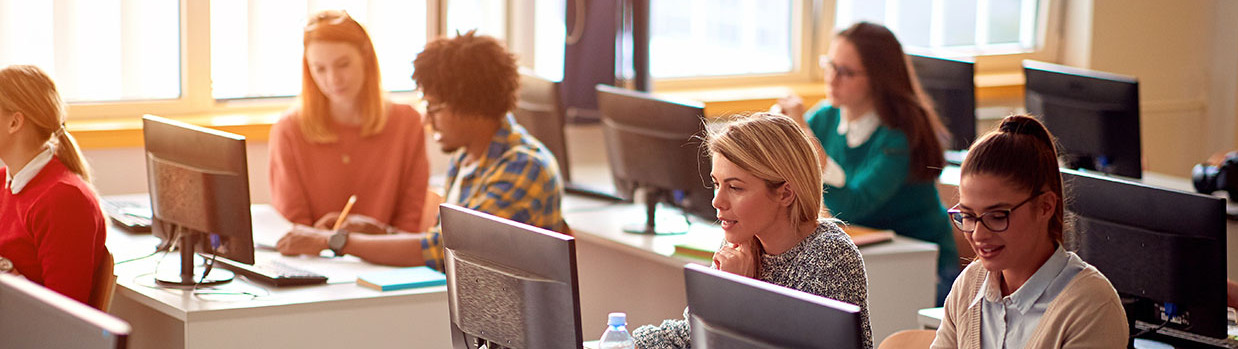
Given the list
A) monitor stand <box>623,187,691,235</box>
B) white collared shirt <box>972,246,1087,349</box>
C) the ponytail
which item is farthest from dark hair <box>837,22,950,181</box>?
the ponytail

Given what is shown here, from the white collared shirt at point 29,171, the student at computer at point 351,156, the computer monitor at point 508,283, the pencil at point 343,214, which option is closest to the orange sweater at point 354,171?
the student at computer at point 351,156

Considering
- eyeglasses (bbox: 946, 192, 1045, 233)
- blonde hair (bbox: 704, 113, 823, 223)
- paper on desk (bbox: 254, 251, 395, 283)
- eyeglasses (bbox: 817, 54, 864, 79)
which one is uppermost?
eyeglasses (bbox: 817, 54, 864, 79)

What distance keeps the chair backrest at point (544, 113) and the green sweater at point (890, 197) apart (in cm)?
81

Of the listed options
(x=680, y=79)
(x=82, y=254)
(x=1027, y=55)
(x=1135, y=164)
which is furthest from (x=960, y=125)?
(x=82, y=254)

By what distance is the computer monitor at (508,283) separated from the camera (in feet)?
6.43

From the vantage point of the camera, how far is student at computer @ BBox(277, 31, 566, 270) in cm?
309

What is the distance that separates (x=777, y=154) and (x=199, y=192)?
4.61 feet

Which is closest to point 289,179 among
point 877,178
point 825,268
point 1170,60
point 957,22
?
point 877,178

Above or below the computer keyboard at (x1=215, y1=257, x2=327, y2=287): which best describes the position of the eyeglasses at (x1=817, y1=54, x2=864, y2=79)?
above

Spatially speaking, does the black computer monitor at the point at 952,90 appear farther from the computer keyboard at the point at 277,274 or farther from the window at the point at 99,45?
the window at the point at 99,45

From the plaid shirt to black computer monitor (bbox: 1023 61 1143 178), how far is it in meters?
1.63

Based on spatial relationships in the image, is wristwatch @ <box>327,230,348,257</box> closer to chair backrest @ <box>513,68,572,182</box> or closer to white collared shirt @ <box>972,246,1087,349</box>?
chair backrest @ <box>513,68,572,182</box>

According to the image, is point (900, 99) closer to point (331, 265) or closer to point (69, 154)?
point (331, 265)

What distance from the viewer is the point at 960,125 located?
4.64 meters
